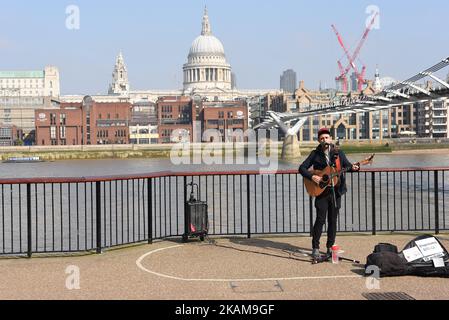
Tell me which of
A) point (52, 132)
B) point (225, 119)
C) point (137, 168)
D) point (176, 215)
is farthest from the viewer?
point (225, 119)

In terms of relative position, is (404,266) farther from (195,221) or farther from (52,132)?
(52,132)

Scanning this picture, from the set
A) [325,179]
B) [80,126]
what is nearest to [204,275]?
[325,179]

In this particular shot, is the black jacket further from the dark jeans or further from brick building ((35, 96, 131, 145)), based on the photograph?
brick building ((35, 96, 131, 145))

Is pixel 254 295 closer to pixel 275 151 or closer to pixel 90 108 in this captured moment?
pixel 275 151

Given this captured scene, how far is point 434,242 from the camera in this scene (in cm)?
796

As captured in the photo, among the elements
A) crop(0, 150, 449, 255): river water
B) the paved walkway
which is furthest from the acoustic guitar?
crop(0, 150, 449, 255): river water

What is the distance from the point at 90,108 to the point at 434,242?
430 ft

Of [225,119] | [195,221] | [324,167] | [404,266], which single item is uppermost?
[225,119]

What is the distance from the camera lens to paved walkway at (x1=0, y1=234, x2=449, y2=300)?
701cm

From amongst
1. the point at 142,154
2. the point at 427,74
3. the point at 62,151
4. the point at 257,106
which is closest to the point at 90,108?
the point at 62,151

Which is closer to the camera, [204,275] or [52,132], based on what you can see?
[204,275]

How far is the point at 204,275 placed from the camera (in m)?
7.89

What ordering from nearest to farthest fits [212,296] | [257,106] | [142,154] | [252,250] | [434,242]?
[212,296]
[434,242]
[252,250]
[142,154]
[257,106]
